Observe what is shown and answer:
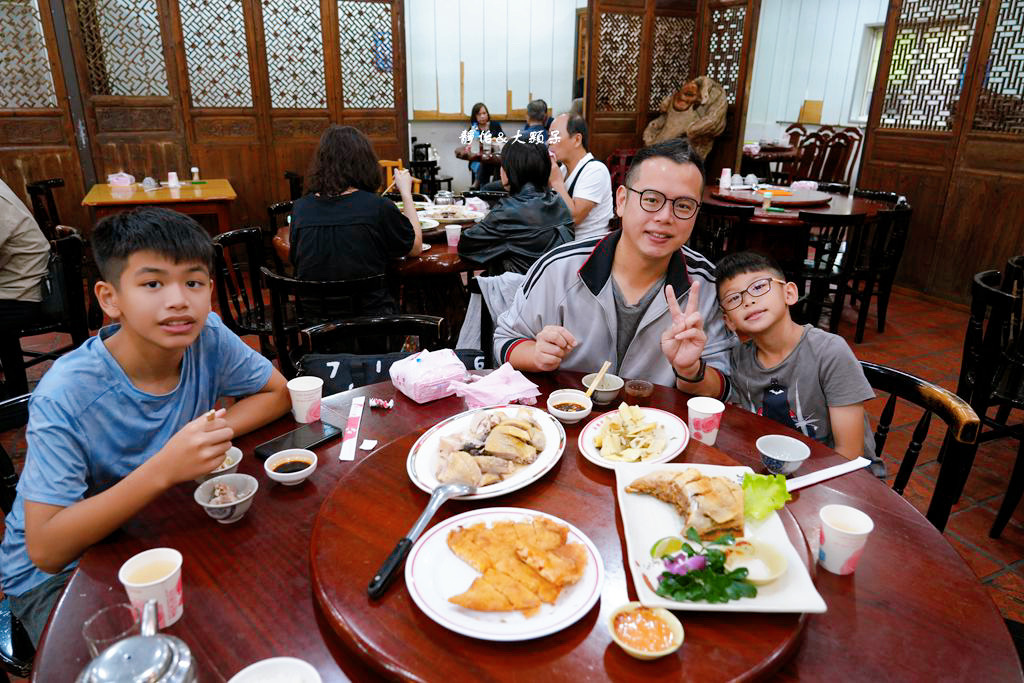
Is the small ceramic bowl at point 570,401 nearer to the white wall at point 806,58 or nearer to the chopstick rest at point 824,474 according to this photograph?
the chopstick rest at point 824,474

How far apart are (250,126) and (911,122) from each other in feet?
21.2

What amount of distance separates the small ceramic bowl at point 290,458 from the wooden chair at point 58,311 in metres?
2.35

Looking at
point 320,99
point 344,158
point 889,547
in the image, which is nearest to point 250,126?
point 320,99

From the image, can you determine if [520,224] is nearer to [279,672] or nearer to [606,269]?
[606,269]

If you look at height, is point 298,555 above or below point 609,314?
below

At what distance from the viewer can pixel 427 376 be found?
5.35 feet

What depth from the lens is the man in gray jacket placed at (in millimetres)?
1764

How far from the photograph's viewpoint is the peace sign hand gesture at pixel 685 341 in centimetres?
160

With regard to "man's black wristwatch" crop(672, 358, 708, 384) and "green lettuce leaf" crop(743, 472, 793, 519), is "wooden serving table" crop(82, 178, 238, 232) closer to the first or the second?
"man's black wristwatch" crop(672, 358, 708, 384)

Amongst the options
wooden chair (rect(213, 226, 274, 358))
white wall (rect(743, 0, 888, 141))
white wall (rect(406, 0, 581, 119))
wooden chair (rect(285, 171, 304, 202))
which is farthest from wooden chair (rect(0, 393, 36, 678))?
white wall (rect(743, 0, 888, 141))

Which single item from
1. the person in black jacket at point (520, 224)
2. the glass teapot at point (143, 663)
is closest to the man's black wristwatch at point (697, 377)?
the glass teapot at point (143, 663)

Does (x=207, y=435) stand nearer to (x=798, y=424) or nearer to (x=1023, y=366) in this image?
(x=798, y=424)

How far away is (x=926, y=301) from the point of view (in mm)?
5805

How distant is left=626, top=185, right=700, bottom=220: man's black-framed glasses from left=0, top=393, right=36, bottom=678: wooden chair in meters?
1.60
